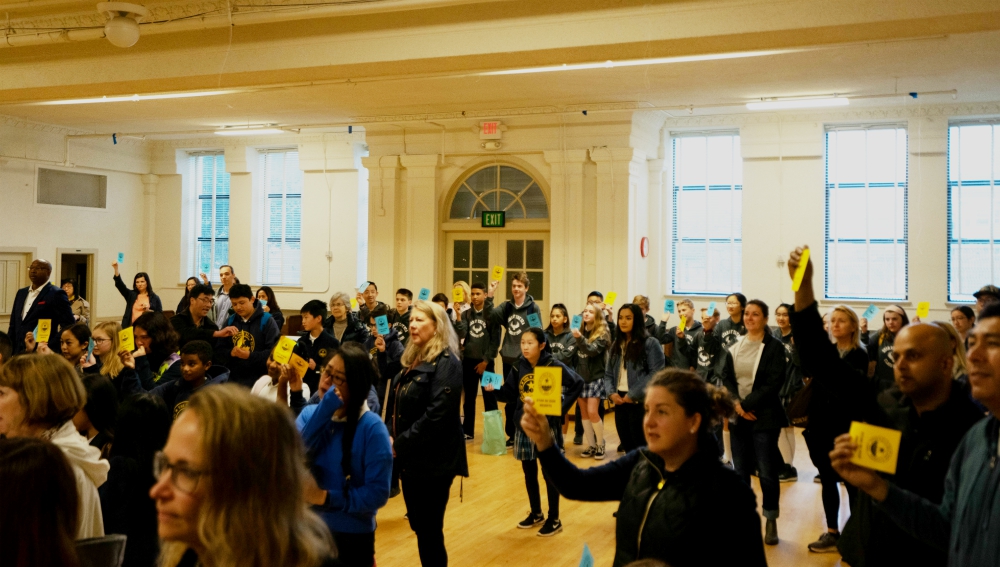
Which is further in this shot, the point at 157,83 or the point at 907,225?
the point at 907,225

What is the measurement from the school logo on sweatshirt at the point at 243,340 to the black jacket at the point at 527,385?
197 centimetres

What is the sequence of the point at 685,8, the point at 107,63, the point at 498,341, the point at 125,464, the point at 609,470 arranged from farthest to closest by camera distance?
the point at 498,341
the point at 107,63
the point at 685,8
the point at 125,464
the point at 609,470

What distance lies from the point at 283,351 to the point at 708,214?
994cm

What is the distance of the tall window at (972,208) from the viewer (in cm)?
1170

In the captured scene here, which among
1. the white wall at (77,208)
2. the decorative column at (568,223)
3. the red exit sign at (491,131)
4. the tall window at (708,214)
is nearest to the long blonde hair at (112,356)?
the decorative column at (568,223)

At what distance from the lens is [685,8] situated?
7.09 metres

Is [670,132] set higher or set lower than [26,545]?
higher

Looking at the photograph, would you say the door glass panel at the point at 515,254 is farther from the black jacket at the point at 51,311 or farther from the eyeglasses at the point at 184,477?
the eyeglasses at the point at 184,477

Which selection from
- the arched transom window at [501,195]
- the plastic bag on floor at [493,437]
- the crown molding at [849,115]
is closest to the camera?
the plastic bag on floor at [493,437]

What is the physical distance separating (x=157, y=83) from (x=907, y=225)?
32.8ft

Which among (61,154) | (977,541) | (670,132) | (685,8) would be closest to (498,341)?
(685,8)

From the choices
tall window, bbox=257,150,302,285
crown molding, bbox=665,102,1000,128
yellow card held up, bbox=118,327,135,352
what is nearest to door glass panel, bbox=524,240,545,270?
A: crown molding, bbox=665,102,1000,128

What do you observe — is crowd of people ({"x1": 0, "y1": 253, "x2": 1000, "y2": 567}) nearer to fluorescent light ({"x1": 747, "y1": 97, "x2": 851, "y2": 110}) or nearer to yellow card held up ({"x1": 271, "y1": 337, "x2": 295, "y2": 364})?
yellow card held up ({"x1": 271, "y1": 337, "x2": 295, "y2": 364})

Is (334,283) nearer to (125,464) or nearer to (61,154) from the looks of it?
(61,154)
